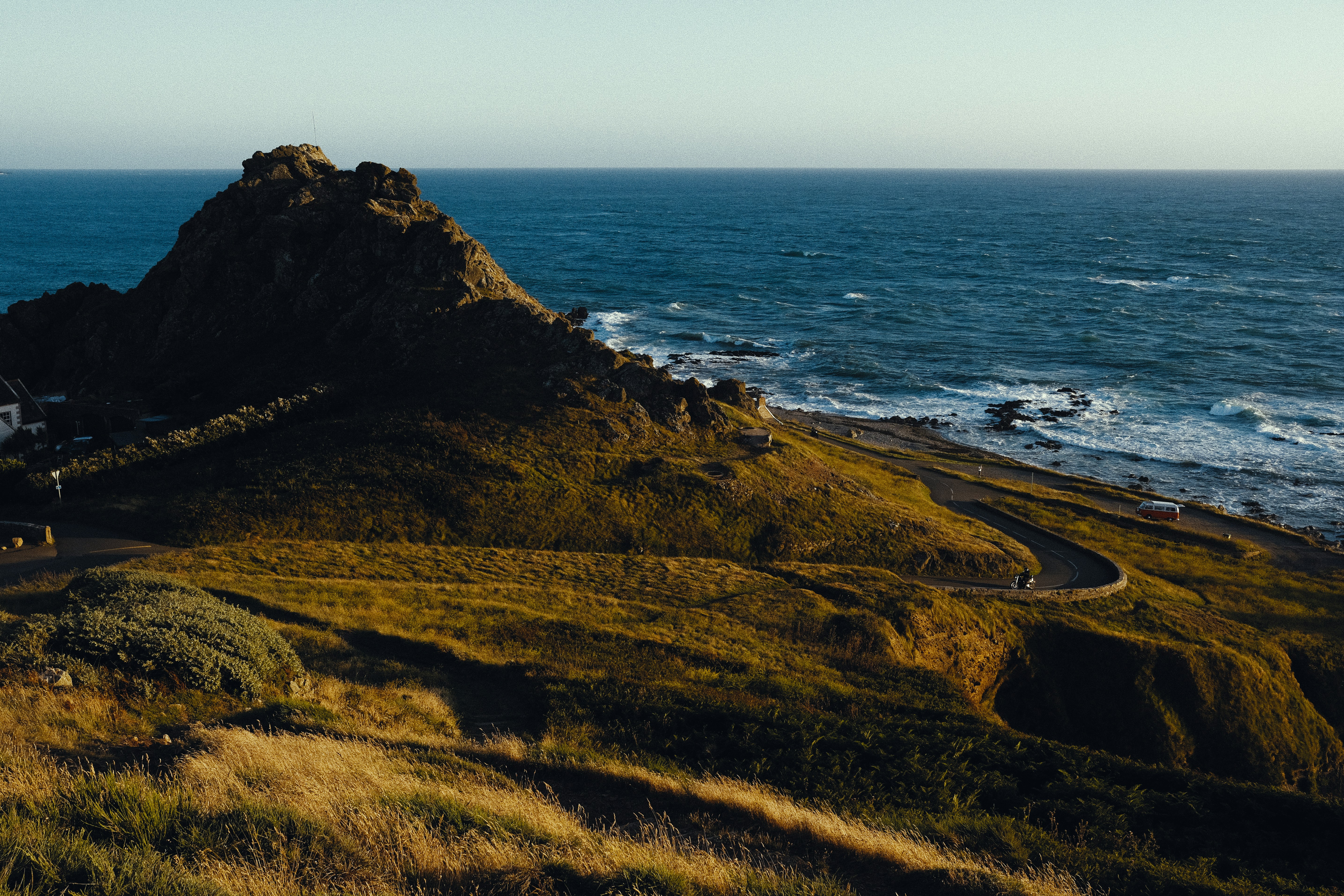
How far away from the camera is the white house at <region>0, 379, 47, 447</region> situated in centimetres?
4834

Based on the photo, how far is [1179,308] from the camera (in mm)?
152875

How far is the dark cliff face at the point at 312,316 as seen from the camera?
53.5m

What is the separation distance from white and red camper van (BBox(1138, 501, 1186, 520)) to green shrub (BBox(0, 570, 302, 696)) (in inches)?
2537

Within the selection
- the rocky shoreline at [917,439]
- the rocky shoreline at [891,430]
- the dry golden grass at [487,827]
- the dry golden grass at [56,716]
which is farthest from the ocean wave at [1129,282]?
the dry golden grass at [56,716]

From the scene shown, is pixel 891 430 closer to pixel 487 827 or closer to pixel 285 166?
pixel 285 166

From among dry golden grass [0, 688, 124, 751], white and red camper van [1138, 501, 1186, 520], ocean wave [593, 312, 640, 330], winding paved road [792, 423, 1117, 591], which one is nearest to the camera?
dry golden grass [0, 688, 124, 751]

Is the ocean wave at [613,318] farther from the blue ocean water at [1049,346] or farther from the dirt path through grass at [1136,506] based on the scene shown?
the dirt path through grass at [1136,506]

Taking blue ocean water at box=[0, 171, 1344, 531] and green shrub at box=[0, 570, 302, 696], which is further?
blue ocean water at box=[0, 171, 1344, 531]

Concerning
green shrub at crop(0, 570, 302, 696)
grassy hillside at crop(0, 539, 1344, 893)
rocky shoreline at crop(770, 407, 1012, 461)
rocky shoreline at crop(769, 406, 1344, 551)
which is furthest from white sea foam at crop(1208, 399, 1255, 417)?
green shrub at crop(0, 570, 302, 696)

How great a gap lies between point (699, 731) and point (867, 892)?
7.76 metres

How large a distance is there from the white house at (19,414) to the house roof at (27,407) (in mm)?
14

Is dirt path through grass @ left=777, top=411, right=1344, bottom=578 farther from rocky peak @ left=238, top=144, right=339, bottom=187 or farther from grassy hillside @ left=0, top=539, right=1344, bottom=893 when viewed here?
rocky peak @ left=238, top=144, right=339, bottom=187

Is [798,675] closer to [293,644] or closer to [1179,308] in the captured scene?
[293,644]

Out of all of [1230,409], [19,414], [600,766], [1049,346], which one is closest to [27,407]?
[19,414]
